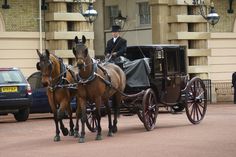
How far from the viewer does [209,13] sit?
106ft

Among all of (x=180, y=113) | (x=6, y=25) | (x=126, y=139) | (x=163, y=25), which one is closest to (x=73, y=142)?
(x=126, y=139)

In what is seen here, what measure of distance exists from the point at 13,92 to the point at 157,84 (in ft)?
19.6

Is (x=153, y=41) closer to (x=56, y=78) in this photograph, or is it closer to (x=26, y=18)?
(x=26, y=18)

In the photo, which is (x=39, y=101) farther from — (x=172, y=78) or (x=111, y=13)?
(x=111, y=13)

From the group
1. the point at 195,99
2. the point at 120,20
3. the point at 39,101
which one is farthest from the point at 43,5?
the point at 195,99

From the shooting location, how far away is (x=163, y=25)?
32.8m

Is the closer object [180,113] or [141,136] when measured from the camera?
[141,136]

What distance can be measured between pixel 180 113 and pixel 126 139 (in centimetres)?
900

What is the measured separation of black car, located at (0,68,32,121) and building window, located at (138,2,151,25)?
12879 millimetres

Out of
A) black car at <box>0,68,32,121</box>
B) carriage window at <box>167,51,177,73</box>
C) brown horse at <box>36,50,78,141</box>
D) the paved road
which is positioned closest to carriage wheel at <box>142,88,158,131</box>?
the paved road

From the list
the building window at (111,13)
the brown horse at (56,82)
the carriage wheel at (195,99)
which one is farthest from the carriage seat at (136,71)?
the building window at (111,13)

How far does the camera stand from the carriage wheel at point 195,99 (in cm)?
2039

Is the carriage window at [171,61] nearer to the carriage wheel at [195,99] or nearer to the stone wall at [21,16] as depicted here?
the carriage wheel at [195,99]

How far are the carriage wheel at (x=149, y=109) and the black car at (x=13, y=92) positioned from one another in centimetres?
612
